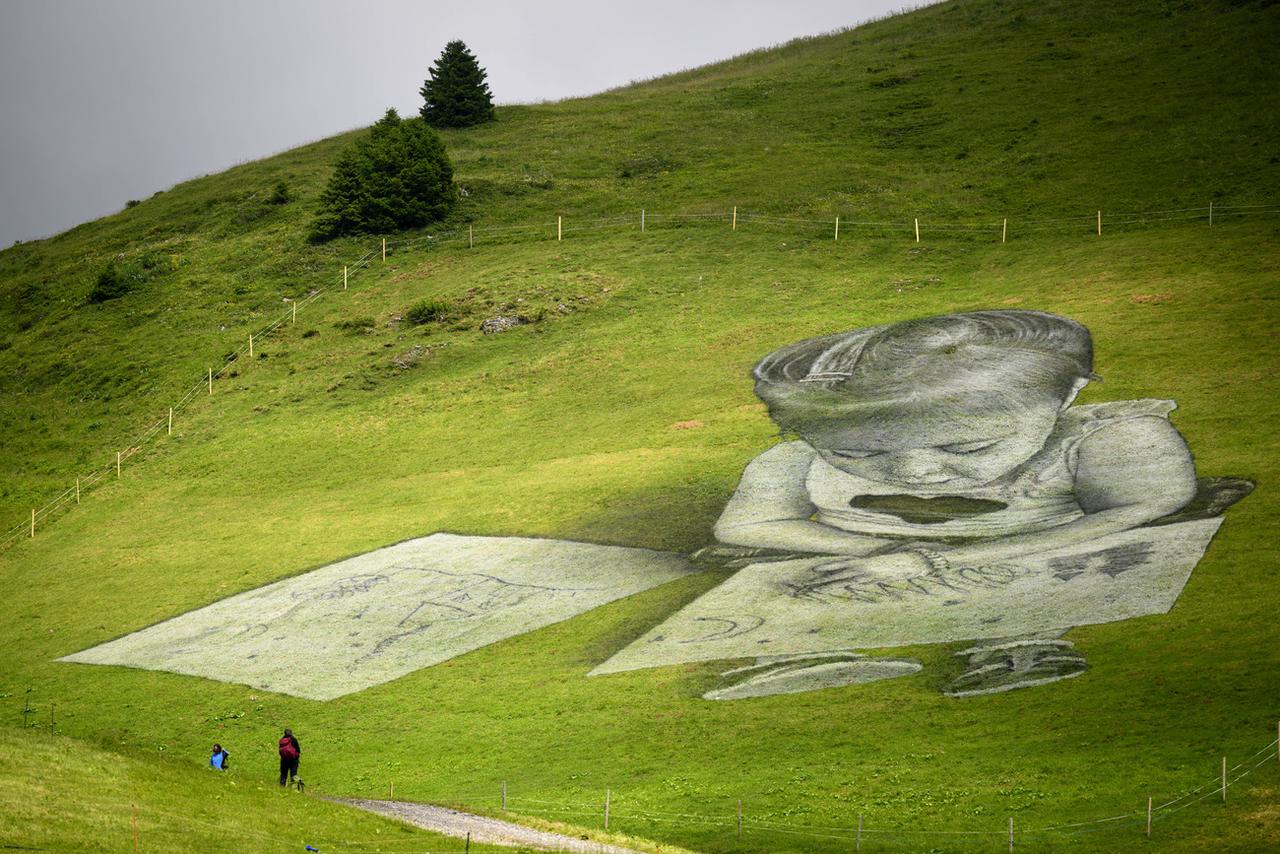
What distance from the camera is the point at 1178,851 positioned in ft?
81.4

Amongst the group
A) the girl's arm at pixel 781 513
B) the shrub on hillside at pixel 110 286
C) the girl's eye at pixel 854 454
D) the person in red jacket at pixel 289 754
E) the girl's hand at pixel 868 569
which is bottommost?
the person in red jacket at pixel 289 754

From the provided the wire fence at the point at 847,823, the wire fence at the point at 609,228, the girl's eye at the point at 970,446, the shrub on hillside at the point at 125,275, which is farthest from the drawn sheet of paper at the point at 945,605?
the shrub on hillside at the point at 125,275

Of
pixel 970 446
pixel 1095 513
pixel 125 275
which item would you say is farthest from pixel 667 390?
pixel 125 275

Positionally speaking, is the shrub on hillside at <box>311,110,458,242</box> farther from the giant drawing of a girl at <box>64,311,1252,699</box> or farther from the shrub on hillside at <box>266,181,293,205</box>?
the giant drawing of a girl at <box>64,311,1252,699</box>

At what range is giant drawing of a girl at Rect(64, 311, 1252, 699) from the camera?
3862 centimetres

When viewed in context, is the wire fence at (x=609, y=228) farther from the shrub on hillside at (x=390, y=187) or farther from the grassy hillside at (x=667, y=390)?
the shrub on hillside at (x=390, y=187)

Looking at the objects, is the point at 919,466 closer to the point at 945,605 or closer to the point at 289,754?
the point at 945,605

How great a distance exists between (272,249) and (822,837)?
3128 inches

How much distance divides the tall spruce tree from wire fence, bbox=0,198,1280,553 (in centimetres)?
3084

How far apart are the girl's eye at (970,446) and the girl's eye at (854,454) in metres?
2.81

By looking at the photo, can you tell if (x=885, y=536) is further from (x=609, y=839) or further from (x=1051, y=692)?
(x=609, y=839)

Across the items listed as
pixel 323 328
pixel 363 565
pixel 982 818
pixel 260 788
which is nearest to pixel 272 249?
pixel 323 328

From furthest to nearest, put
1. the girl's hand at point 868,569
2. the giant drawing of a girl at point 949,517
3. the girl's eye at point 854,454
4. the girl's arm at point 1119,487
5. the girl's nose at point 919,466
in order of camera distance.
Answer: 1. the girl's eye at point 854,454
2. the girl's nose at point 919,466
3. the girl's hand at point 868,569
4. the girl's arm at point 1119,487
5. the giant drawing of a girl at point 949,517

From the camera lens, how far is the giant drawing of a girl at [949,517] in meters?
38.1
